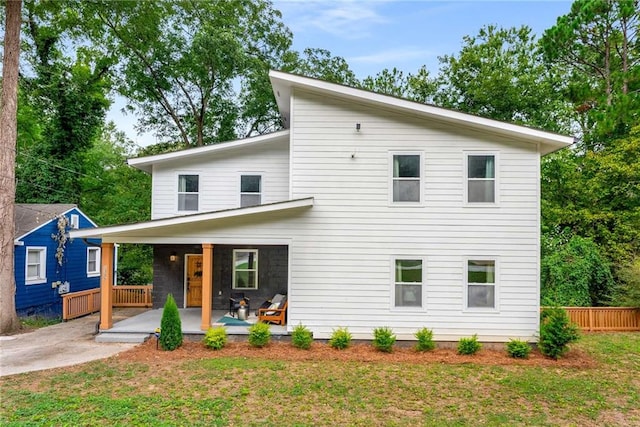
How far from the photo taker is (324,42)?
21.6 m

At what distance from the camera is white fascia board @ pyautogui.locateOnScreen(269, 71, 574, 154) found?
892 cm

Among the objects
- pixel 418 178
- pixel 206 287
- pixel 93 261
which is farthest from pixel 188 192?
pixel 93 261

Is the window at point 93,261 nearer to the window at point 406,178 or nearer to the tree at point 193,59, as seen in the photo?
the tree at point 193,59

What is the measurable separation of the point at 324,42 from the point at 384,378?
19668 millimetres

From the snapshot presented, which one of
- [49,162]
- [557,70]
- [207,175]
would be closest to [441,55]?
[557,70]

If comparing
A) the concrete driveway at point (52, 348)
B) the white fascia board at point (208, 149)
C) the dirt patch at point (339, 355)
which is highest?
the white fascia board at point (208, 149)

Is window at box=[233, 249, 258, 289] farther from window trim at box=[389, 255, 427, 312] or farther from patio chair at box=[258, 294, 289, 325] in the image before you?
window trim at box=[389, 255, 427, 312]

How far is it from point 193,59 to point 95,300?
42.3 ft

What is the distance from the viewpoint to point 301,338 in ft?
28.5

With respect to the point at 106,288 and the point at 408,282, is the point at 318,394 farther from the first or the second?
the point at 106,288

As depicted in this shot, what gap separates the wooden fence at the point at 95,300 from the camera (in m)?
12.2

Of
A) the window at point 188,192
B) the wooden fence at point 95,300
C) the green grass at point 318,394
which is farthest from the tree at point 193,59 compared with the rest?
the green grass at point 318,394

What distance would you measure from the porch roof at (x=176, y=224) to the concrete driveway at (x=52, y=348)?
8.53ft

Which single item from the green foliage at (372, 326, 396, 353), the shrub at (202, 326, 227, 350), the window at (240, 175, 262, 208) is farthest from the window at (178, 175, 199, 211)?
the green foliage at (372, 326, 396, 353)
